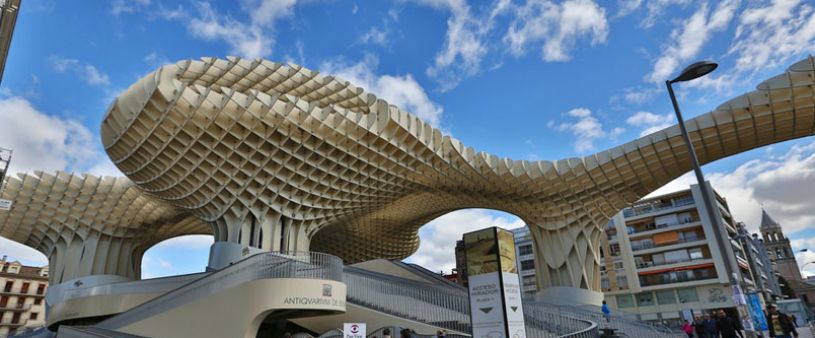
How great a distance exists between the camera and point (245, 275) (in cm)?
1545

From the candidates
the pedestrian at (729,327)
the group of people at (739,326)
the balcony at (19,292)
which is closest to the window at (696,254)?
the group of people at (739,326)

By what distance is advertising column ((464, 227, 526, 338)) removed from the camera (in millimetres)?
8094

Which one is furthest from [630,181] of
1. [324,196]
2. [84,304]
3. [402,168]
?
[84,304]

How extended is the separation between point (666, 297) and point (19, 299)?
8639 centimetres

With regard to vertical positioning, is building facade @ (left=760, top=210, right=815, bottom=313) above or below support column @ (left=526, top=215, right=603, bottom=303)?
above

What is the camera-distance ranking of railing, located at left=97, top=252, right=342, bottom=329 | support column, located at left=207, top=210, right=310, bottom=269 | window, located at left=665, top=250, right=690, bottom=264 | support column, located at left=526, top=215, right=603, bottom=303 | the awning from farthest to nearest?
1. window, located at left=665, top=250, right=690, bottom=264
2. the awning
3. support column, located at left=526, top=215, right=603, bottom=303
4. support column, located at left=207, top=210, right=310, bottom=269
5. railing, located at left=97, top=252, right=342, bottom=329

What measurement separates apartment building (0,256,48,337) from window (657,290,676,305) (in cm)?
7890

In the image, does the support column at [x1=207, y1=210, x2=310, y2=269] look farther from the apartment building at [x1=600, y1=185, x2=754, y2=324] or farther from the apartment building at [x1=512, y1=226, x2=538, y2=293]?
the apartment building at [x1=512, y1=226, x2=538, y2=293]

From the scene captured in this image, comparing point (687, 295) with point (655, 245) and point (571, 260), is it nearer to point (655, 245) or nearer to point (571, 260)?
point (655, 245)

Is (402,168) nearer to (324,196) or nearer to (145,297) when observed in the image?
(324,196)

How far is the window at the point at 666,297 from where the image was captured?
51031mm

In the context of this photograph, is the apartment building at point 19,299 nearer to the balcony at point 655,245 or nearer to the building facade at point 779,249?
the balcony at point 655,245

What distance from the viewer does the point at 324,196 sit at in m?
33.1

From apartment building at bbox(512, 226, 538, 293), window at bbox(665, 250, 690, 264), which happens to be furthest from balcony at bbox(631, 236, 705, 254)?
apartment building at bbox(512, 226, 538, 293)
